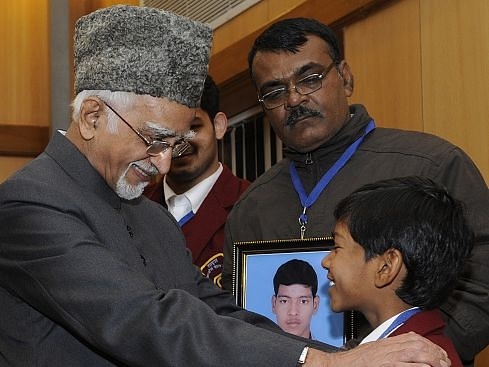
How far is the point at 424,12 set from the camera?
3.86 m

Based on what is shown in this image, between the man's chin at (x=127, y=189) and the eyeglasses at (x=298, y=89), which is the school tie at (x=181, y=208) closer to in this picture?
the eyeglasses at (x=298, y=89)

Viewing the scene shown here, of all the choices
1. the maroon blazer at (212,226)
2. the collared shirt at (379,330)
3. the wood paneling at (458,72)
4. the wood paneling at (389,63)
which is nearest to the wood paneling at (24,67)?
the wood paneling at (389,63)

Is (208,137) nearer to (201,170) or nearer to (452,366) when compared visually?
(201,170)

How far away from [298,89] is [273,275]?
50 centimetres

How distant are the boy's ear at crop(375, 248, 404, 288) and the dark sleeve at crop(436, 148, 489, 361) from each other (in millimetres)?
263

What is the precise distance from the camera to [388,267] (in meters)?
1.95

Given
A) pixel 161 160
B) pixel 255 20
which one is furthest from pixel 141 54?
pixel 255 20

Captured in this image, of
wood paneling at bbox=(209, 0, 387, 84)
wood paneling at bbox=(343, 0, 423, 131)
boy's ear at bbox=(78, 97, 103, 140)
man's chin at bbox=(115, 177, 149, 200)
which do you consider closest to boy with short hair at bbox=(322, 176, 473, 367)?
man's chin at bbox=(115, 177, 149, 200)

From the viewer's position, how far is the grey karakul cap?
6.63 feet

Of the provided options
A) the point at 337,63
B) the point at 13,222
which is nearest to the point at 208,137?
the point at 337,63

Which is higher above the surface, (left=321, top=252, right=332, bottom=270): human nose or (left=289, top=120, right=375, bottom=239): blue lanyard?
(left=289, top=120, right=375, bottom=239): blue lanyard

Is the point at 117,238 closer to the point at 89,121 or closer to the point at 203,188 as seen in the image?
the point at 89,121

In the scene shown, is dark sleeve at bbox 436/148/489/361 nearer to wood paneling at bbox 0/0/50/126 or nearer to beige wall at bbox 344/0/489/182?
beige wall at bbox 344/0/489/182

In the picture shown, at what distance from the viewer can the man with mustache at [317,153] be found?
91.0 inches
